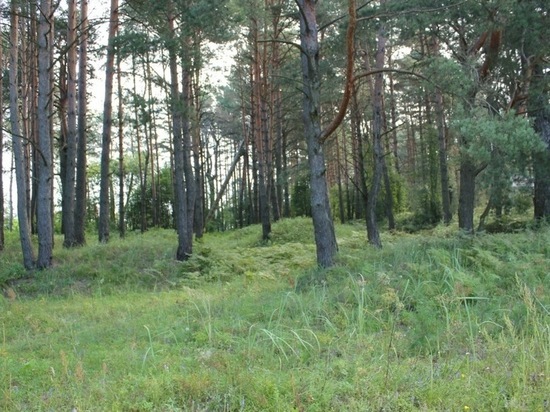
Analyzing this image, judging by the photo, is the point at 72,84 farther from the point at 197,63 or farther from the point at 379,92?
the point at 379,92

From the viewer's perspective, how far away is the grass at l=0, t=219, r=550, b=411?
3.05m

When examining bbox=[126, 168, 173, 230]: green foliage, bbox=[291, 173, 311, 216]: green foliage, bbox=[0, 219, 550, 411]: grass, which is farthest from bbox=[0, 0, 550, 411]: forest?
bbox=[126, 168, 173, 230]: green foliage

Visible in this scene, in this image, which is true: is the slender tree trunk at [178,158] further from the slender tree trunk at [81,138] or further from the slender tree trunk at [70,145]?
the slender tree trunk at [81,138]

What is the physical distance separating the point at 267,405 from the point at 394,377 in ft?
2.99

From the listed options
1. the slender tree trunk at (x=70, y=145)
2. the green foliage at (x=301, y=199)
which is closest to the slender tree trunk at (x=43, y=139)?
the slender tree trunk at (x=70, y=145)

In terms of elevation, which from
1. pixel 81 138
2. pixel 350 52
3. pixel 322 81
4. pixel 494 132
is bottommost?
pixel 494 132

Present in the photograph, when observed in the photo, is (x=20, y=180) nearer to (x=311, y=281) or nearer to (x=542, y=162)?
(x=311, y=281)

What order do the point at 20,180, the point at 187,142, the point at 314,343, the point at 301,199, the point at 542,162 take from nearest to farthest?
the point at 314,343 → the point at 542,162 → the point at 20,180 → the point at 187,142 → the point at 301,199

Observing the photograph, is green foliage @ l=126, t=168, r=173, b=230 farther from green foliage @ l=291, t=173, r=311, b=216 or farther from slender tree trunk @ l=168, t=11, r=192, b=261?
slender tree trunk @ l=168, t=11, r=192, b=261

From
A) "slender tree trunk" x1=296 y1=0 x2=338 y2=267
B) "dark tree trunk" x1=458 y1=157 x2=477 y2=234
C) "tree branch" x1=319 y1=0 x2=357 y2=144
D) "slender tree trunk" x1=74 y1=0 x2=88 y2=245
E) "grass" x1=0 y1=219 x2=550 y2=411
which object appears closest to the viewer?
"grass" x1=0 y1=219 x2=550 y2=411

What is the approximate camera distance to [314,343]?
13.5 feet

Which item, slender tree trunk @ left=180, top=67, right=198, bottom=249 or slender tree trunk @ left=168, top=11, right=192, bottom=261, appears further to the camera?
slender tree trunk @ left=180, top=67, right=198, bottom=249

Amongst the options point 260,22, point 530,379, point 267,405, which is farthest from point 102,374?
point 260,22

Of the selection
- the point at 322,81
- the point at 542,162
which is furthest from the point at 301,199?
the point at 542,162
